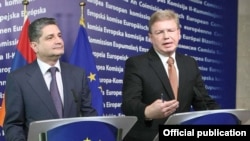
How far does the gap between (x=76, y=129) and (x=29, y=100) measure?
0.94 meters

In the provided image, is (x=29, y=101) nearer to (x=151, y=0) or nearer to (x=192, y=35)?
(x=151, y=0)

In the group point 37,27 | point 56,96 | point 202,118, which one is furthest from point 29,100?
point 202,118

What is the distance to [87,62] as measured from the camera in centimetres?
306

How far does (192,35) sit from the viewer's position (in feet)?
15.0

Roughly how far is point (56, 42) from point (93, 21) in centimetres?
107

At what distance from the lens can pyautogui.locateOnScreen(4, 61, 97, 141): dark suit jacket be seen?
2.05 meters

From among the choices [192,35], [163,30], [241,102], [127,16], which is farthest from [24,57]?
[241,102]

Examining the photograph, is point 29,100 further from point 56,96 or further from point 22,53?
point 22,53

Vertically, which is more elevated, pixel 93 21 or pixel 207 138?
pixel 93 21

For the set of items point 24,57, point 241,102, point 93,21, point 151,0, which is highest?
point 151,0

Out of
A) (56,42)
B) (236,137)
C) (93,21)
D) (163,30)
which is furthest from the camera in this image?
(93,21)

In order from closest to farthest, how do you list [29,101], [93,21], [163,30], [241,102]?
[163,30] < [29,101] < [93,21] < [241,102]

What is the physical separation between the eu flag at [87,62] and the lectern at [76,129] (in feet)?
5.52

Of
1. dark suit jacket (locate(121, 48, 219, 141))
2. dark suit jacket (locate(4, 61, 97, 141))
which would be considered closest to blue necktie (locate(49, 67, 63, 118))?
dark suit jacket (locate(4, 61, 97, 141))
